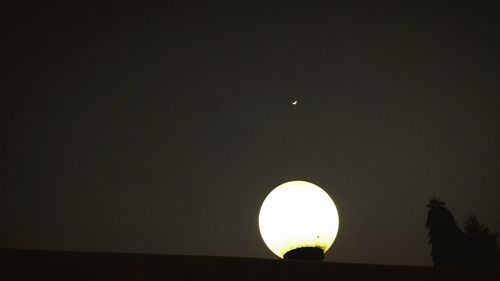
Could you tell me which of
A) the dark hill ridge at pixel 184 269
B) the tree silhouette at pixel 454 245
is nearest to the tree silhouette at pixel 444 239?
the tree silhouette at pixel 454 245

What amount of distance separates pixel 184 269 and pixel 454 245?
255cm

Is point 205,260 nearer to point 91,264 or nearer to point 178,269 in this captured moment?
point 178,269

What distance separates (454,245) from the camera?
3.21 meters

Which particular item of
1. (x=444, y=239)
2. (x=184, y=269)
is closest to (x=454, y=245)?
(x=444, y=239)

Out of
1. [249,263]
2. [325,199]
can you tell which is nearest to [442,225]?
[325,199]

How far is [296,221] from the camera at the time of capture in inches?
100

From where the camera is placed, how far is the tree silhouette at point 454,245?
315cm

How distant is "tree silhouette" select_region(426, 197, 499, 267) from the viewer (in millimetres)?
3152

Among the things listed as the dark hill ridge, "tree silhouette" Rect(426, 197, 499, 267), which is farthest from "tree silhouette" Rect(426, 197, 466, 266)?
the dark hill ridge

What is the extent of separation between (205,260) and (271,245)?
1216mm

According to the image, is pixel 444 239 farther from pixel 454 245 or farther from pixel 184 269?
pixel 184 269

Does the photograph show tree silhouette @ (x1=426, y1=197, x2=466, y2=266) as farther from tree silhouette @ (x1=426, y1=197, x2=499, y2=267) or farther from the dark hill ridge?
the dark hill ridge

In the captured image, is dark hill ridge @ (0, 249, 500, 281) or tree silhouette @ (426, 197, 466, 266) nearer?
dark hill ridge @ (0, 249, 500, 281)

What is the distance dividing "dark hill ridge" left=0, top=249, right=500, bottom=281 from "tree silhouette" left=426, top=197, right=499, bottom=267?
162 cm
